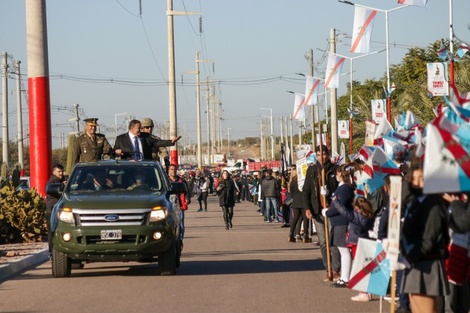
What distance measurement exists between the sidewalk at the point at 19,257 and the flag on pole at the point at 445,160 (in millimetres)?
10680

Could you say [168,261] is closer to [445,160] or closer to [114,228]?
[114,228]

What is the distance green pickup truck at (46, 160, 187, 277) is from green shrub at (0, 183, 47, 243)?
691 cm

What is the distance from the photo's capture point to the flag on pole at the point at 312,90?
29067 mm

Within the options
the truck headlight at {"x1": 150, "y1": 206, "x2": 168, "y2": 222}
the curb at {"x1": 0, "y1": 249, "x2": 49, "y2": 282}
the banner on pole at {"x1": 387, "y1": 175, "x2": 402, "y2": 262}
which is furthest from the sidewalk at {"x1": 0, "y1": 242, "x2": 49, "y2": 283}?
the banner on pole at {"x1": 387, "y1": 175, "x2": 402, "y2": 262}

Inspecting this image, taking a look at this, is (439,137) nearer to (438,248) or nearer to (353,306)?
(438,248)

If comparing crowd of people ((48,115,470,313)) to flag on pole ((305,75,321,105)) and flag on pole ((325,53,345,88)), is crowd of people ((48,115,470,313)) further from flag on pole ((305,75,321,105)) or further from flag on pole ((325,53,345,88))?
flag on pole ((325,53,345,88))

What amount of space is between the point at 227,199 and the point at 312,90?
181 inches

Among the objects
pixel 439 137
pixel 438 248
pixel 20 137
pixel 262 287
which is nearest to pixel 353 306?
pixel 262 287

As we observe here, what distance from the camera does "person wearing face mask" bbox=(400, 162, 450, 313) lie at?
9.86 m

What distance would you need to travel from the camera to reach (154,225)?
1716 cm

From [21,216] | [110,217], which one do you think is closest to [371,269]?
[110,217]

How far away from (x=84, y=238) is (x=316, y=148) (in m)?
4.17

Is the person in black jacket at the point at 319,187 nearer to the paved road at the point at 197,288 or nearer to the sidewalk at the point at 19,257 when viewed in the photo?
the paved road at the point at 197,288

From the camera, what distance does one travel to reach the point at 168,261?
17594 millimetres
